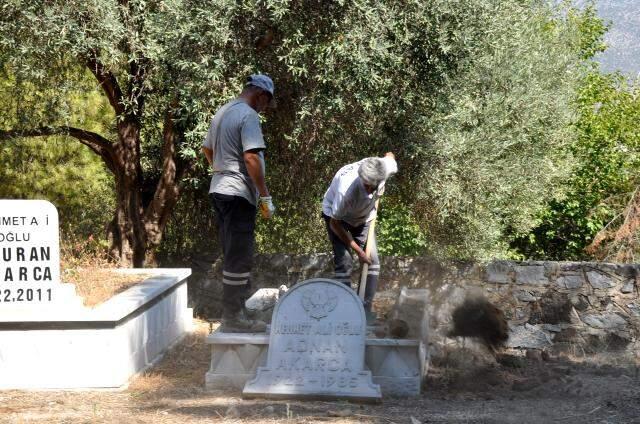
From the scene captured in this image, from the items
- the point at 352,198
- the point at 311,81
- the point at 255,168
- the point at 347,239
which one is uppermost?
the point at 311,81

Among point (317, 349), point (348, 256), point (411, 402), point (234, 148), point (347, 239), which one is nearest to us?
point (411, 402)

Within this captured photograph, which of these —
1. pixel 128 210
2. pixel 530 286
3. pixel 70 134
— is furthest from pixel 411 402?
pixel 70 134

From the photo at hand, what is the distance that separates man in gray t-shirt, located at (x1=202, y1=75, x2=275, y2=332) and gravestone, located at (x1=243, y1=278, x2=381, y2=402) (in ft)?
1.76

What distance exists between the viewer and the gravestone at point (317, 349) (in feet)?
17.5

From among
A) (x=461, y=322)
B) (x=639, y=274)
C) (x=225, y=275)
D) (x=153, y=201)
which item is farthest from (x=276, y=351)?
(x=639, y=274)

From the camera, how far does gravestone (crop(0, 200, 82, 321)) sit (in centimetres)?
585

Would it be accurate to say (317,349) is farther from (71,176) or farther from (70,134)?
(71,176)

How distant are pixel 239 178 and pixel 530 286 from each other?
5547 mm

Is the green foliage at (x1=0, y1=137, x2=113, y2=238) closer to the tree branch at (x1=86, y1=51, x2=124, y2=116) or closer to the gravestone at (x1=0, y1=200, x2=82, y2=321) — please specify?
the tree branch at (x1=86, y1=51, x2=124, y2=116)

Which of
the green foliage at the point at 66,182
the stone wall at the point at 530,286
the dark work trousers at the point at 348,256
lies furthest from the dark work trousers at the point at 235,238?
the green foliage at the point at 66,182

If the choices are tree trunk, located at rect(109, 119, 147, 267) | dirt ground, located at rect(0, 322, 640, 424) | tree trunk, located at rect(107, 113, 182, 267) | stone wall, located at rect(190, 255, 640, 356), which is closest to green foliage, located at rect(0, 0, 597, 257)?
tree trunk, located at rect(107, 113, 182, 267)

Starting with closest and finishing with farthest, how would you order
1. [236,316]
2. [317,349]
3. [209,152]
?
[317,349] < [236,316] < [209,152]

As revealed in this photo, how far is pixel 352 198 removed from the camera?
6316 mm

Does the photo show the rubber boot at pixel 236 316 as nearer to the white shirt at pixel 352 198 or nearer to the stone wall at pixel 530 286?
the white shirt at pixel 352 198
